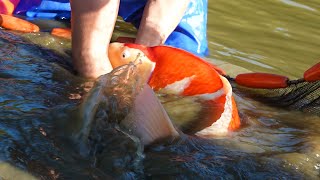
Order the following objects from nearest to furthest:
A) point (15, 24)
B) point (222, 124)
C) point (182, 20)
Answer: point (222, 124), point (15, 24), point (182, 20)

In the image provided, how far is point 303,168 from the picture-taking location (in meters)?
2.01

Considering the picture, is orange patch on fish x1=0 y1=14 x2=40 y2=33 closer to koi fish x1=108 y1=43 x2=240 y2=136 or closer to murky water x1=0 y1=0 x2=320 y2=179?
murky water x1=0 y1=0 x2=320 y2=179

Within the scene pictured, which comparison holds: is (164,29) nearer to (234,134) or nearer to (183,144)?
(234,134)

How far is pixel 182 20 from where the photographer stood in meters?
3.27

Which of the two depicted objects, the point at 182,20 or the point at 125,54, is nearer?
the point at 125,54

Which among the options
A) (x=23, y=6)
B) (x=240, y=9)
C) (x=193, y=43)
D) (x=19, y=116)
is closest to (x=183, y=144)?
(x=19, y=116)

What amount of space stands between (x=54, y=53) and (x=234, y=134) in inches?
37.9

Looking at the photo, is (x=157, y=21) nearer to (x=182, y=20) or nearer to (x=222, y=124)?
(x=182, y=20)

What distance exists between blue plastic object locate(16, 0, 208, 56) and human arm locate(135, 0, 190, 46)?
28 cm

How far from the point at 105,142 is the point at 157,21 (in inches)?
42.4

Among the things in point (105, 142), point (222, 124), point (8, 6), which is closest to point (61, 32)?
point (8, 6)

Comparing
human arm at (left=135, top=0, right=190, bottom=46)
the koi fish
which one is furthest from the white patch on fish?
human arm at (left=135, top=0, right=190, bottom=46)

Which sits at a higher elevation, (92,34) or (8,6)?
(92,34)

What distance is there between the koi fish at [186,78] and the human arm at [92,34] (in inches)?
4.0
